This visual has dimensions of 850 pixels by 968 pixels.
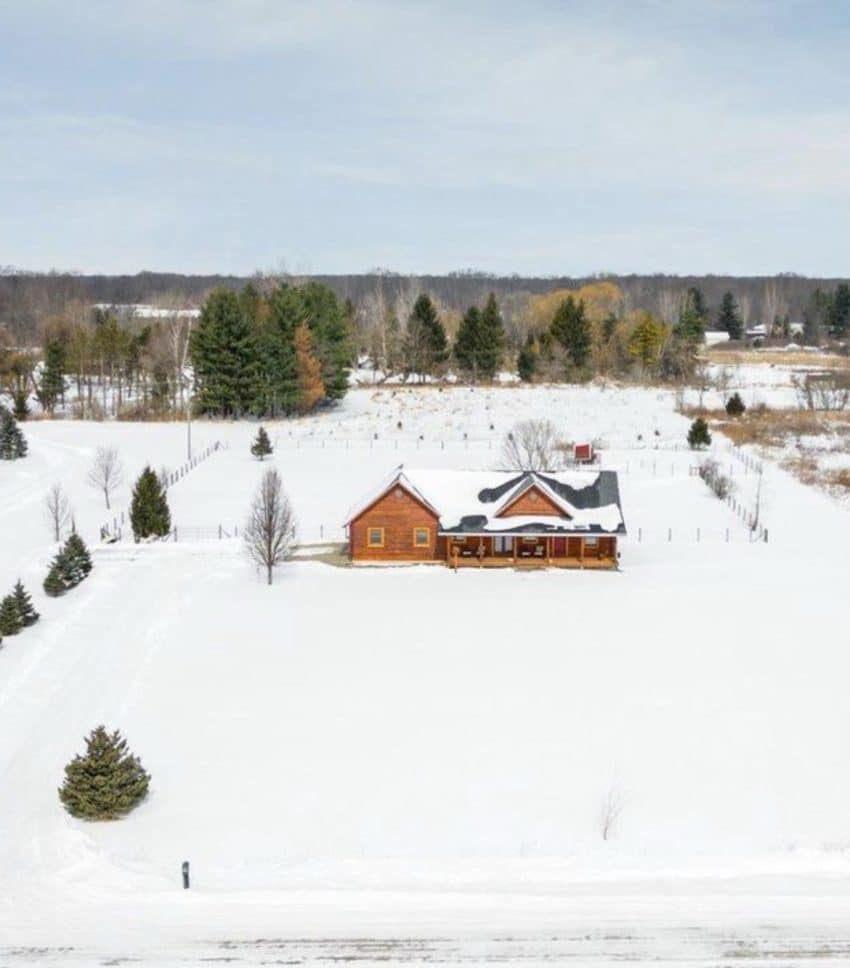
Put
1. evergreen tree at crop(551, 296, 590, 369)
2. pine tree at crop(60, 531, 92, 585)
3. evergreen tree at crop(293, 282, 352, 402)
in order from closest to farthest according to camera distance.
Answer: pine tree at crop(60, 531, 92, 585) < evergreen tree at crop(293, 282, 352, 402) < evergreen tree at crop(551, 296, 590, 369)

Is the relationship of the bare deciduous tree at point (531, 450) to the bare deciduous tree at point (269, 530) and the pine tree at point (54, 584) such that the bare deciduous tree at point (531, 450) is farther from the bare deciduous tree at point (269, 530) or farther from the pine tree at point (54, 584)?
the pine tree at point (54, 584)

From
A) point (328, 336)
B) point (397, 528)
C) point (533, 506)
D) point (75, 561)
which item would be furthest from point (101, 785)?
point (328, 336)

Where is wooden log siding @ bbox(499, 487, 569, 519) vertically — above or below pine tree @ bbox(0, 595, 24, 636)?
above

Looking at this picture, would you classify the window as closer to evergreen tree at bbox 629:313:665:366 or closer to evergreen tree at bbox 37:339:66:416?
evergreen tree at bbox 37:339:66:416

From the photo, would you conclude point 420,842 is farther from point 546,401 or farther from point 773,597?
point 546,401

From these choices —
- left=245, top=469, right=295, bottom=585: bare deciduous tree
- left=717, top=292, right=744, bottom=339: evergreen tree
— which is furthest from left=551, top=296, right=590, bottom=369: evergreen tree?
left=245, top=469, right=295, bottom=585: bare deciduous tree

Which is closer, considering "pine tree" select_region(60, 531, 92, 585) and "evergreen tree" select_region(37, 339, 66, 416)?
"pine tree" select_region(60, 531, 92, 585)
